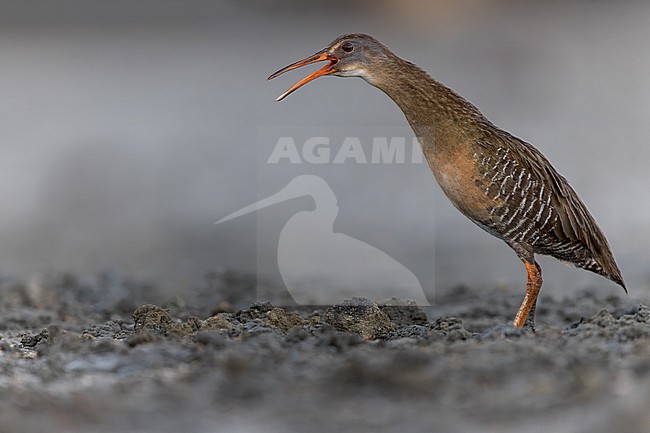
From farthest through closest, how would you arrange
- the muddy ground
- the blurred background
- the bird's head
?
the blurred background < the bird's head < the muddy ground

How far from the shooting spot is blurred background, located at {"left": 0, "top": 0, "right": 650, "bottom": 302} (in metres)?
10.6

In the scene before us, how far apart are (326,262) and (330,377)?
554 cm

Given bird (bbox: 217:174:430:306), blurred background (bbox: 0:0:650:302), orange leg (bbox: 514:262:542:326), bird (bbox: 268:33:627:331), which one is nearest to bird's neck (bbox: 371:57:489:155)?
bird (bbox: 268:33:627:331)

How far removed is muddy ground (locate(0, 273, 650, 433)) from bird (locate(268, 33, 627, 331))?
63cm

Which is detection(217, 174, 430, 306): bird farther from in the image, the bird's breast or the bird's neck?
the bird's neck

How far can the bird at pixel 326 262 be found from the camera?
8.50 metres

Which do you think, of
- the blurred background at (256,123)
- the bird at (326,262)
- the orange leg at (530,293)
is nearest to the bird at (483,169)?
the orange leg at (530,293)

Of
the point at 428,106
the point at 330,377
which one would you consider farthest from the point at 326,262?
the point at 330,377

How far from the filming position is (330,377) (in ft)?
14.3

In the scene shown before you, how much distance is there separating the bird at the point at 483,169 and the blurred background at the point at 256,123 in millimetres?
2411

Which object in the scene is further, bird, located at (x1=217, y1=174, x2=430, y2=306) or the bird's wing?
bird, located at (x1=217, y1=174, x2=430, y2=306)

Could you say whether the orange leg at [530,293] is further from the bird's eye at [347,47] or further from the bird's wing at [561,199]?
the bird's eye at [347,47]

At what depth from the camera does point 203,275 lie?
9.20 meters

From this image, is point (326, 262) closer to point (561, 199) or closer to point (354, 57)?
point (354, 57)
